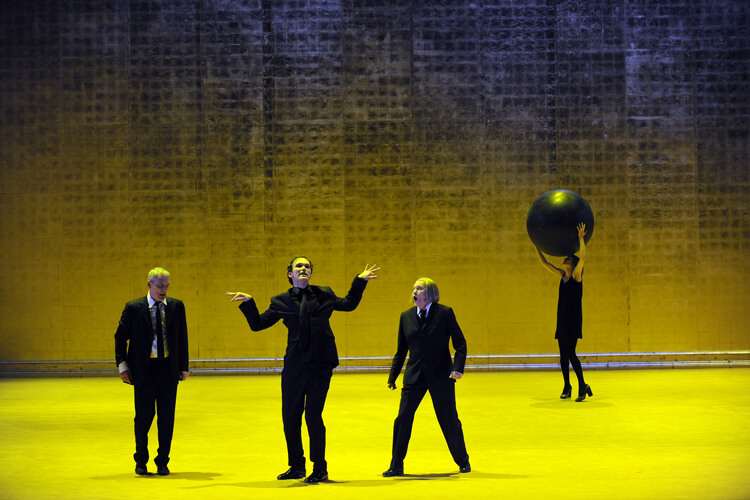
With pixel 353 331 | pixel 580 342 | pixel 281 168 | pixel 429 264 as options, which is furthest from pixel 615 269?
pixel 281 168

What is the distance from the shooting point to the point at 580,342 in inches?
440

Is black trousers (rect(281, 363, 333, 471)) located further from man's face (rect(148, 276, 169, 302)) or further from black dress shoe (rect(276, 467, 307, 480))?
man's face (rect(148, 276, 169, 302))

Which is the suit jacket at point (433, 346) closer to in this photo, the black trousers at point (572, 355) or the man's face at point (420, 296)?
the man's face at point (420, 296)

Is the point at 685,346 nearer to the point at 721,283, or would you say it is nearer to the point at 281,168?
the point at 721,283

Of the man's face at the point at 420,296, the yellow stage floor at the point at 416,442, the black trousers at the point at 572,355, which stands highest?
the man's face at the point at 420,296

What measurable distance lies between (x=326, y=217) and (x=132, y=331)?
5326 mm

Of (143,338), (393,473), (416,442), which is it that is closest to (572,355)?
(416,442)

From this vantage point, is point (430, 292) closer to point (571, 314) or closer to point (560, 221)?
point (560, 221)

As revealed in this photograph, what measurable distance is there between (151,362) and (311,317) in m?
1.05

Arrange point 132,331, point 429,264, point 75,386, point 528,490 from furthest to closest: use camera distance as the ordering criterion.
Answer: point 429,264 → point 75,386 → point 132,331 → point 528,490

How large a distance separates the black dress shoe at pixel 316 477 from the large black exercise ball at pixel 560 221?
373cm

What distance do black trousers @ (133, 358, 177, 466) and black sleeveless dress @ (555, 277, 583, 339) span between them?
156 inches

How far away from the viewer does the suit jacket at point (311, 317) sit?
226 inches

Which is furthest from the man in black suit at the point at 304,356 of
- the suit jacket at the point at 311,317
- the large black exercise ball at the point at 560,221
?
the large black exercise ball at the point at 560,221
